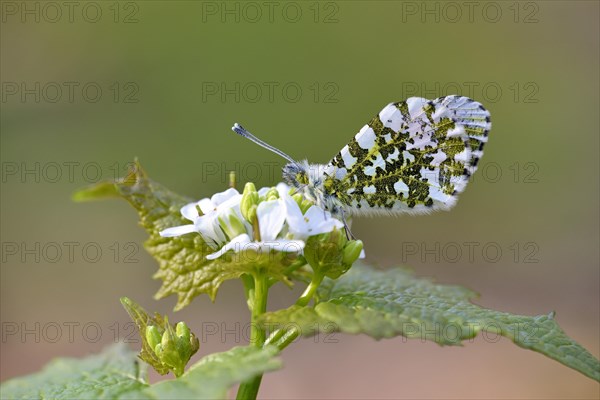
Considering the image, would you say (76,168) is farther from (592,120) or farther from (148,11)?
(592,120)

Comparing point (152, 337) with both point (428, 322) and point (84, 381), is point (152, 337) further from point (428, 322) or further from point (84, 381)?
point (428, 322)

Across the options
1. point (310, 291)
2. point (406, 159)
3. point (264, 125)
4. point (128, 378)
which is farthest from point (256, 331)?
point (264, 125)

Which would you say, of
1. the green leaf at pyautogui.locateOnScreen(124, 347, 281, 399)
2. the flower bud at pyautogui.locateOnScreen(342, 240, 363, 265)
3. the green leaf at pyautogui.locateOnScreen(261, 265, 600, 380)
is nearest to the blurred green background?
the flower bud at pyautogui.locateOnScreen(342, 240, 363, 265)

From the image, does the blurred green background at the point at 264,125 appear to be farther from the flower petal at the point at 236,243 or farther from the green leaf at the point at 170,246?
the flower petal at the point at 236,243

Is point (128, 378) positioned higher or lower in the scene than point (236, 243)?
lower

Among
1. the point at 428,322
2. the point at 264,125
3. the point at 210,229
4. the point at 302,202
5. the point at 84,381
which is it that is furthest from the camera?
the point at 264,125
